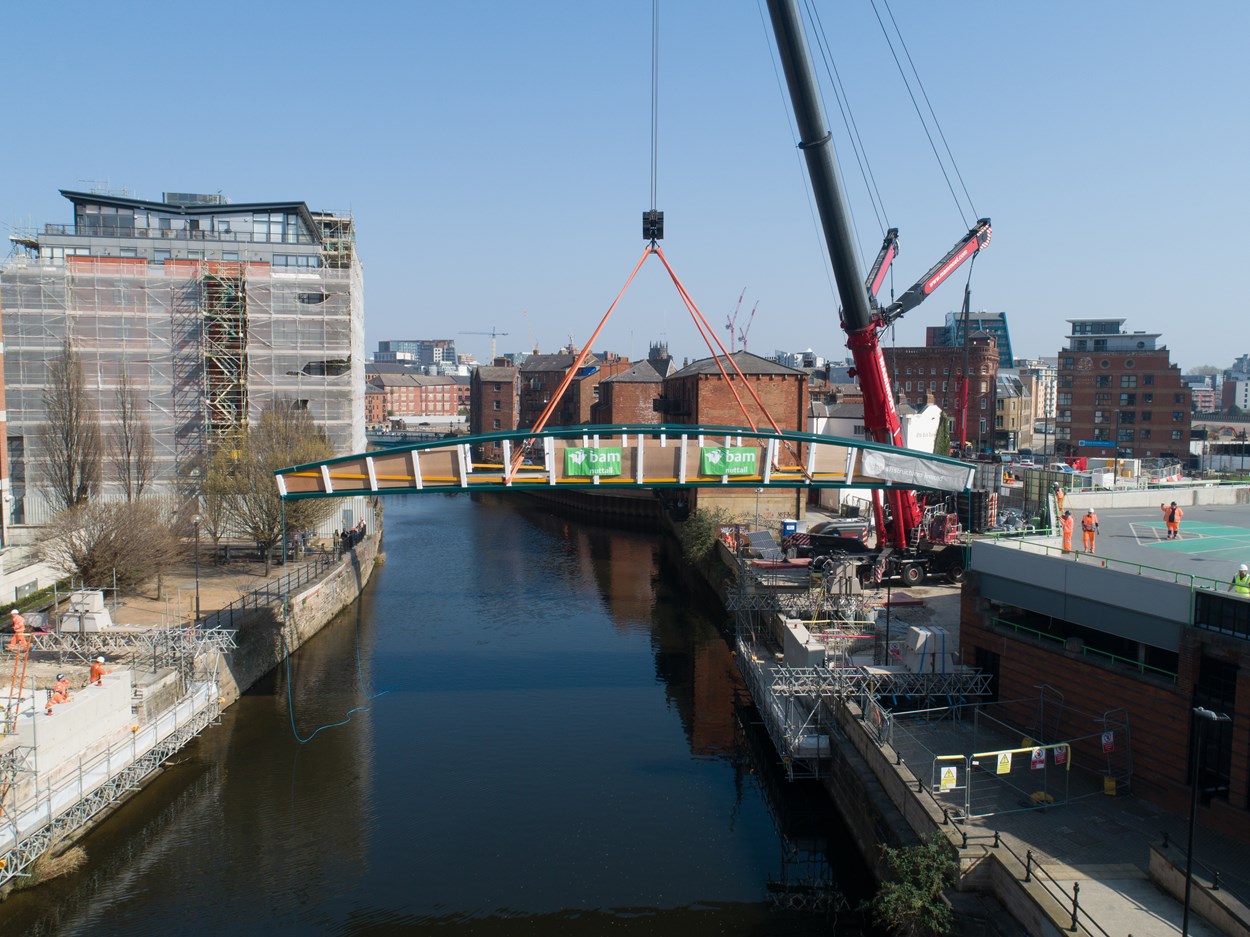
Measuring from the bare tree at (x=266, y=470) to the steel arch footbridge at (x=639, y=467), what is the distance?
537 inches

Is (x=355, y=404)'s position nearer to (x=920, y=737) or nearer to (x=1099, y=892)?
(x=920, y=737)

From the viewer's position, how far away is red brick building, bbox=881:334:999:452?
7900 centimetres

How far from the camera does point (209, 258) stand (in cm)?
4381

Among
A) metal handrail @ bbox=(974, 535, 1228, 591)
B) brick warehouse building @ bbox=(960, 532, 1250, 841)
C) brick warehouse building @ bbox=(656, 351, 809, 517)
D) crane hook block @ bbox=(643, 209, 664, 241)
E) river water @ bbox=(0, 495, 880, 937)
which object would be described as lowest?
river water @ bbox=(0, 495, 880, 937)

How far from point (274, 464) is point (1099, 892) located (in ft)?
96.0

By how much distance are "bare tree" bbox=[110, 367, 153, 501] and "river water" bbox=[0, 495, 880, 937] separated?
45.2 ft

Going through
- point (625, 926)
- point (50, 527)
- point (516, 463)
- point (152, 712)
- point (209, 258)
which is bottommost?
point (625, 926)

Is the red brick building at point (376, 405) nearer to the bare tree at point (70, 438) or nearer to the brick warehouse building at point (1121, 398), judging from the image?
the brick warehouse building at point (1121, 398)

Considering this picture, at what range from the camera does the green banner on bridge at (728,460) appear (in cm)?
2028

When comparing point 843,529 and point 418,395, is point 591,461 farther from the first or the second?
point 418,395

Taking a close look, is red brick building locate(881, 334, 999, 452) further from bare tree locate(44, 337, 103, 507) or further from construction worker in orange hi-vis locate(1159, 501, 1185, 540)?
bare tree locate(44, 337, 103, 507)

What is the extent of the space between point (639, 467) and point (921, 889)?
33.6 feet

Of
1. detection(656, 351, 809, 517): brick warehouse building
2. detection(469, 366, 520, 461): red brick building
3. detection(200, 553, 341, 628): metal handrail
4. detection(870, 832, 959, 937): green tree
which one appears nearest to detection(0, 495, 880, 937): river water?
detection(200, 553, 341, 628): metal handrail

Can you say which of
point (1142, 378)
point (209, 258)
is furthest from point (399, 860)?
point (1142, 378)
